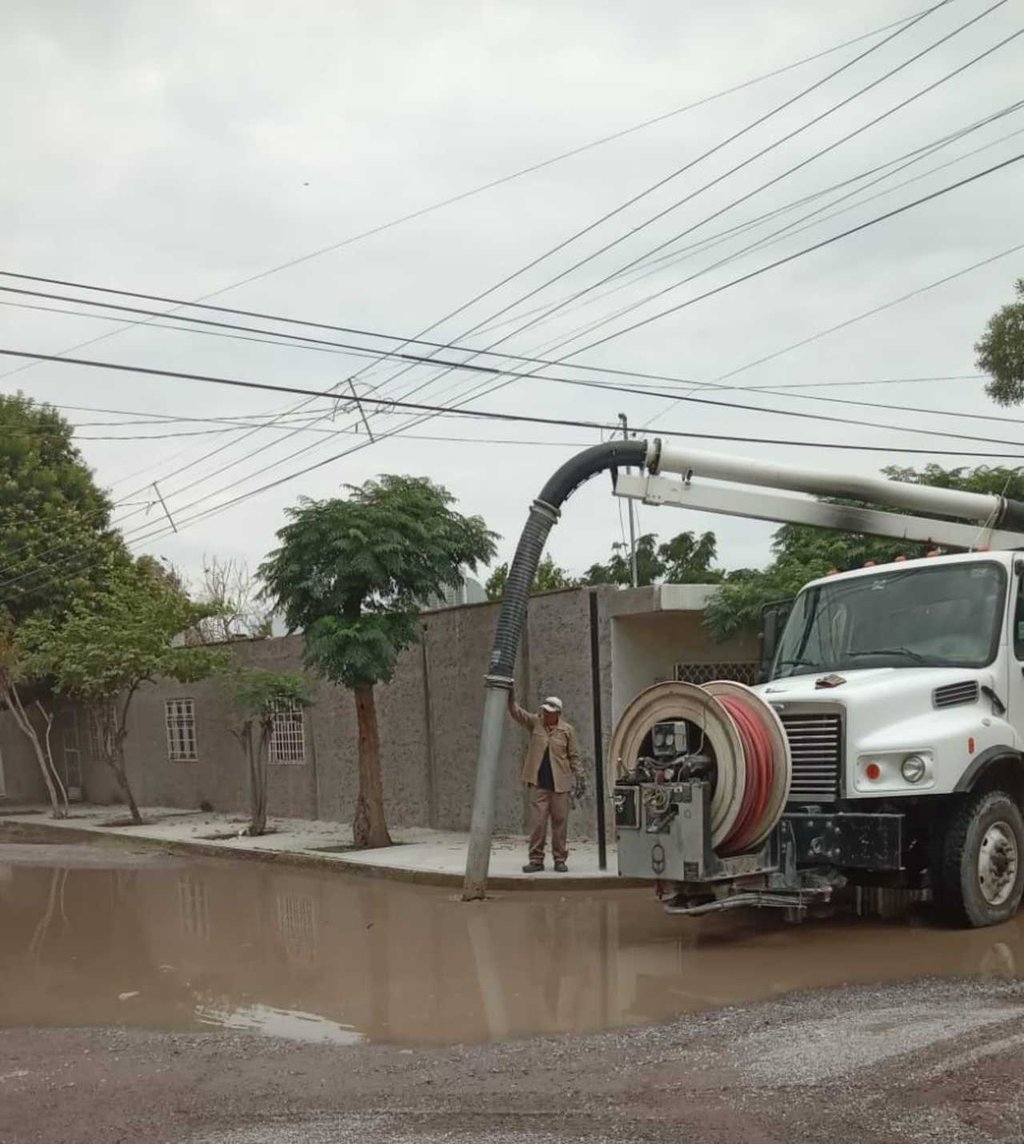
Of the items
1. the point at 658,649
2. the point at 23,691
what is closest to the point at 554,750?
the point at 658,649

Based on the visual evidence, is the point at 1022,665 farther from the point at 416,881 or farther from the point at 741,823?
the point at 416,881

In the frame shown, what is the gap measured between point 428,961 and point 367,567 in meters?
6.32

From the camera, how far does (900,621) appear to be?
9.63 meters

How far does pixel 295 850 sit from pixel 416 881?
321 centimetres

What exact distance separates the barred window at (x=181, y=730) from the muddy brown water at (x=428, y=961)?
35.5 feet

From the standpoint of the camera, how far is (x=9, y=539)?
2750cm

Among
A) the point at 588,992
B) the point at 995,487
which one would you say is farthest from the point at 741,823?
the point at 995,487

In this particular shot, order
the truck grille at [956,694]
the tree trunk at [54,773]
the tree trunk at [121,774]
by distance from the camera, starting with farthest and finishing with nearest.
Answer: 1. the tree trunk at [54,773]
2. the tree trunk at [121,774]
3. the truck grille at [956,694]

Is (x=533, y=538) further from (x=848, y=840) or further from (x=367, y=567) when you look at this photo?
(x=848, y=840)

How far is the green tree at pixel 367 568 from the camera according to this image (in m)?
15.1

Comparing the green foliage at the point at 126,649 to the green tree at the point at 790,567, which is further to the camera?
the green foliage at the point at 126,649

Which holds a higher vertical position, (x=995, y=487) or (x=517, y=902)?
(x=995, y=487)

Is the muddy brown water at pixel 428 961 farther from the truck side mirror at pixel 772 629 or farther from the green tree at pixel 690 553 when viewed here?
the green tree at pixel 690 553

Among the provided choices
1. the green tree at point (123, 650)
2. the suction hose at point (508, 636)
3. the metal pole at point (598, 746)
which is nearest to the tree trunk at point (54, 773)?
the green tree at point (123, 650)
